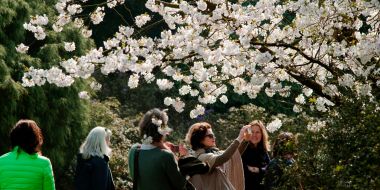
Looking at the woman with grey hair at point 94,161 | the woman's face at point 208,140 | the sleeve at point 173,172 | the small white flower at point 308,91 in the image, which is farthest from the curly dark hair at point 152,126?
the small white flower at point 308,91

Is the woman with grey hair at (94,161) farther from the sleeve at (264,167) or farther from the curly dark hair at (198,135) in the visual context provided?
the sleeve at (264,167)

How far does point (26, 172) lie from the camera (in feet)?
20.7

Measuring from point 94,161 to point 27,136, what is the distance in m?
2.00

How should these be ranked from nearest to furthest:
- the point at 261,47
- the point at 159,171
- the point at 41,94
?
the point at 159,171 < the point at 261,47 < the point at 41,94

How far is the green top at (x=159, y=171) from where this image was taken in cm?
638

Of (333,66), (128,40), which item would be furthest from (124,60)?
(333,66)

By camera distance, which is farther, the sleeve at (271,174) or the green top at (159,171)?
the sleeve at (271,174)

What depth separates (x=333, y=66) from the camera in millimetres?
7570

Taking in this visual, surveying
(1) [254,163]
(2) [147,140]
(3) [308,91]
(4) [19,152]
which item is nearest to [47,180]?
(4) [19,152]

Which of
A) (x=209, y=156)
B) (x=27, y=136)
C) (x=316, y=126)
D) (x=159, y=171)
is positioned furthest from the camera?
(x=209, y=156)

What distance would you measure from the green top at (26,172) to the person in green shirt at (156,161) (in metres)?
0.63

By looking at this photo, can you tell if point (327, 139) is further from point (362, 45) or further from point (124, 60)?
point (124, 60)

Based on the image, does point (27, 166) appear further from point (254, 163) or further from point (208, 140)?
point (254, 163)

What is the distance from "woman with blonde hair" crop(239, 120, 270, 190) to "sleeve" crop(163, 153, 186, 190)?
6.96 feet
